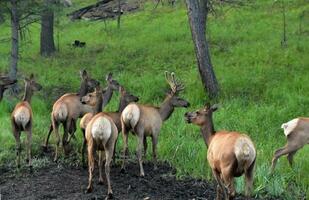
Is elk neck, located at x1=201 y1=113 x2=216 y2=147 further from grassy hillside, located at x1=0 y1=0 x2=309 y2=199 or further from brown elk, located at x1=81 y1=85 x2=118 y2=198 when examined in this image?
brown elk, located at x1=81 y1=85 x2=118 y2=198

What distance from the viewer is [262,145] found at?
1252 centimetres

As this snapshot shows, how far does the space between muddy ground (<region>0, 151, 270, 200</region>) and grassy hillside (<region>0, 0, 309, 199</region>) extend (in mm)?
490

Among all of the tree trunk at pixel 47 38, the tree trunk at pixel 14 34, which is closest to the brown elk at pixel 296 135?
the tree trunk at pixel 14 34

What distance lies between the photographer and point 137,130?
11047 mm

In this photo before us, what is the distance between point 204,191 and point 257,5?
60.9ft

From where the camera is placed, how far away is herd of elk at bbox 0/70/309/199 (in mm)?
8086

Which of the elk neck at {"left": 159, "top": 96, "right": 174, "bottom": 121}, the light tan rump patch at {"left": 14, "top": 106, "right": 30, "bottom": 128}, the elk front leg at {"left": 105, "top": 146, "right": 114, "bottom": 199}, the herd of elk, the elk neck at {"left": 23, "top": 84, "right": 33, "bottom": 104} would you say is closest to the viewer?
the herd of elk

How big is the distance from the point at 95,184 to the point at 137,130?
1.55 metres

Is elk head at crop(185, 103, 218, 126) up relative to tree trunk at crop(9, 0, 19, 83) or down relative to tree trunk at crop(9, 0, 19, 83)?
down

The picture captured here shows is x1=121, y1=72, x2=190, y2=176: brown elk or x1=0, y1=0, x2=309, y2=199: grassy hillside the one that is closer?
x1=121, y1=72, x2=190, y2=176: brown elk

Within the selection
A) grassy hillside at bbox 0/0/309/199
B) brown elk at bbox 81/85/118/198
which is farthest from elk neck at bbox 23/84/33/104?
brown elk at bbox 81/85/118/198

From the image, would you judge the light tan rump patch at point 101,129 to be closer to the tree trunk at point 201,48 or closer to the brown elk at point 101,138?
the brown elk at point 101,138

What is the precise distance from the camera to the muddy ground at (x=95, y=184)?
9344 millimetres

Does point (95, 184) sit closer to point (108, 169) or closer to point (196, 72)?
point (108, 169)
